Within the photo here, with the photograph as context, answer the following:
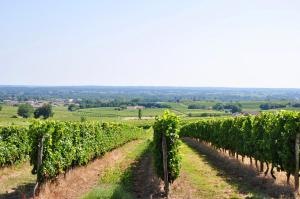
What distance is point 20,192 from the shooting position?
17516 mm

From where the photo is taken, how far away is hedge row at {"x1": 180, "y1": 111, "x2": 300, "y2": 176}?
18.2 metres

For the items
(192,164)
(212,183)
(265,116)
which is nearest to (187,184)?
(212,183)

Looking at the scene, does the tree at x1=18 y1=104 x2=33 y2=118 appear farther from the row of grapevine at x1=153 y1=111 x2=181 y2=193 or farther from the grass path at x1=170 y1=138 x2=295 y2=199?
the row of grapevine at x1=153 y1=111 x2=181 y2=193

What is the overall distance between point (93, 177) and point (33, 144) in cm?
548

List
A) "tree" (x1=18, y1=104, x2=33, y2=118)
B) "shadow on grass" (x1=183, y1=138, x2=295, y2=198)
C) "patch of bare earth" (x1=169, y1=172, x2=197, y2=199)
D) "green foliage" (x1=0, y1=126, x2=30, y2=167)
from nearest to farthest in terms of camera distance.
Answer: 1. "patch of bare earth" (x1=169, y1=172, x2=197, y2=199)
2. "shadow on grass" (x1=183, y1=138, x2=295, y2=198)
3. "green foliage" (x1=0, y1=126, x2=30, y2=167)
4. "tree" (x1=18, y1=104, x2=33, y2=118)

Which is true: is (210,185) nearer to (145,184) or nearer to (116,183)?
(145,184)

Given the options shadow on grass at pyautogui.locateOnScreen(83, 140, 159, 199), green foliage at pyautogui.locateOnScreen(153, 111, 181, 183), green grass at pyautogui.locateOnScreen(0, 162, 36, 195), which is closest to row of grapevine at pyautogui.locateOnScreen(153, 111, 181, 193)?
green foliage at pyautogui.locateOnScreen(153, 111, 181, 183)

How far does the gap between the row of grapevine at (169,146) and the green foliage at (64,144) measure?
4690 mm

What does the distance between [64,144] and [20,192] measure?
4.42m

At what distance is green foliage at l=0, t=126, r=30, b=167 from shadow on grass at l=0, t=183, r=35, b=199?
224 inches

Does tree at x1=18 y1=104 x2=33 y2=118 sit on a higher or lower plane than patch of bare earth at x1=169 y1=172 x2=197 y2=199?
lower

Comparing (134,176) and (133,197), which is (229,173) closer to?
(134,176)

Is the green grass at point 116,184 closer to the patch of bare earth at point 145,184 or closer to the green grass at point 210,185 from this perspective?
the patch of bare earth at point 145,184

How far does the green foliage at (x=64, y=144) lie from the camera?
18625mm
